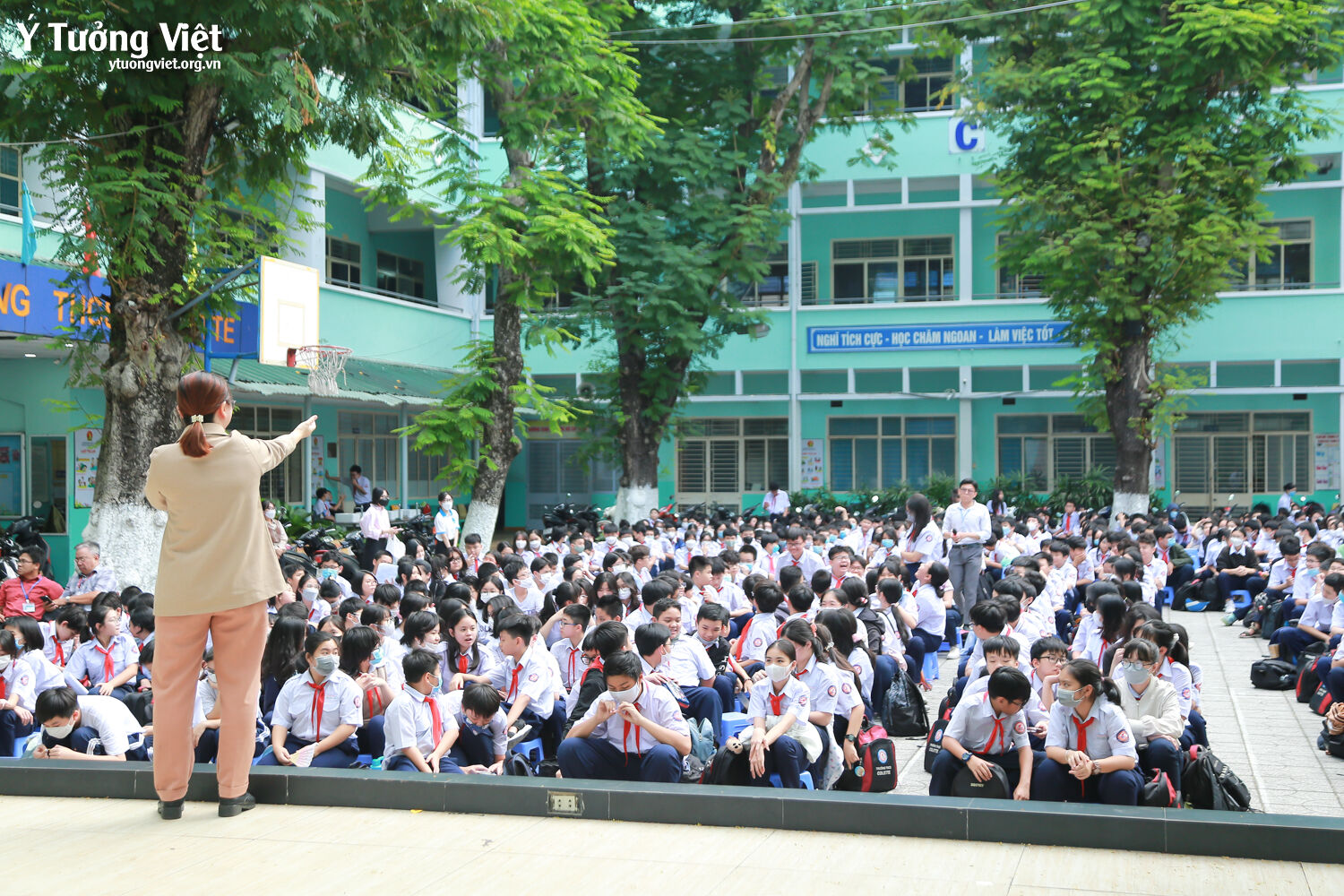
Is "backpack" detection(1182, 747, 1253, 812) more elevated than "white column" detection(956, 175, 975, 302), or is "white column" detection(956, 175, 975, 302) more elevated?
"white column" detection(956, 175, 975, 302)

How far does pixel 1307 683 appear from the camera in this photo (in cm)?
904

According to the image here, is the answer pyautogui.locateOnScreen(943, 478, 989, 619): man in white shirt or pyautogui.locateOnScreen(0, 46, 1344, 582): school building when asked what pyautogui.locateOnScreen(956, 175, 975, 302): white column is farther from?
pyautogui.locateOnScreen(943, 478, 989, 619): man in white shirt

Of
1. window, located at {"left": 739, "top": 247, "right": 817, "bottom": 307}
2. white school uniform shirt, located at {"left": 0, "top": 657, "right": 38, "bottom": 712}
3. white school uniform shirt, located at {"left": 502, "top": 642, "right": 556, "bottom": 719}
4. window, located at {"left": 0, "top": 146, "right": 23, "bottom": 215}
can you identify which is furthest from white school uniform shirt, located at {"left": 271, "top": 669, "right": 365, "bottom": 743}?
window, located at {"left": 739, "top": 247, "right": 817, "bottom": 307}

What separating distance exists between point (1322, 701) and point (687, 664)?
476 centimetres

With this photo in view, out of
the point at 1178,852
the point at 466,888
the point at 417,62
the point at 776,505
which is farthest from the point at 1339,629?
the point at 776,505

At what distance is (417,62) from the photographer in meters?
9.84

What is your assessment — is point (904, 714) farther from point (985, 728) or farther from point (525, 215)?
point (525, 215)

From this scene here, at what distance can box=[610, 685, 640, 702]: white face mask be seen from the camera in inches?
218

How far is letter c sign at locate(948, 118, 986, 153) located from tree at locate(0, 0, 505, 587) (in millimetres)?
16713

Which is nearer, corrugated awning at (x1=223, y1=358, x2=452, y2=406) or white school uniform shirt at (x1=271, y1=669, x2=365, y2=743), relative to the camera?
white school uniform shirt at (x1=271, y1=669, x2=365, y2=743)

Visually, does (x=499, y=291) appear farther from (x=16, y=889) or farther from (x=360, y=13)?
(x=16, y=889)

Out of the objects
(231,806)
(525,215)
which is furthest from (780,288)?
(231,806)

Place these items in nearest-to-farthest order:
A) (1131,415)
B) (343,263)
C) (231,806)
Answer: (231,806) < (1131,415) < (343,263)

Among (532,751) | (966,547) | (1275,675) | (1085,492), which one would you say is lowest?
(1275,675)
